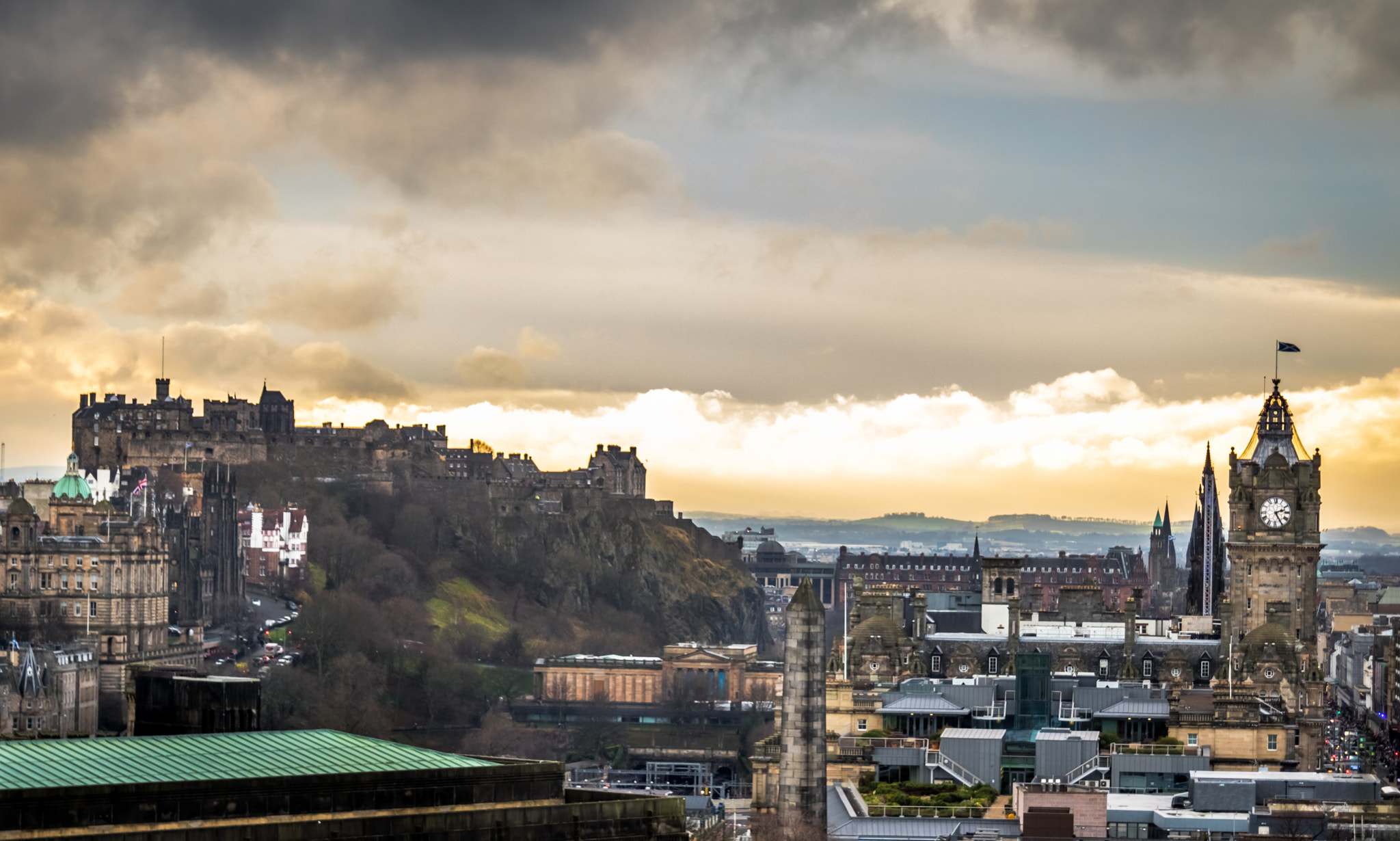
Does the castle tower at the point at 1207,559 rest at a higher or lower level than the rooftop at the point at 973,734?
higher

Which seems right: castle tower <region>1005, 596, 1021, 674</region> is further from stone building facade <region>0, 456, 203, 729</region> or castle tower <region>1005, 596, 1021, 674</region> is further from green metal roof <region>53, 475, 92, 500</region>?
green metal roof <region>53, 475, 92, 500</region>

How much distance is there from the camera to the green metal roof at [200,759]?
4488 cm

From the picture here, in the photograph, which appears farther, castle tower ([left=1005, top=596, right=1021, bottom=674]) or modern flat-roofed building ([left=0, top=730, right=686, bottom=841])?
castle tower ([left=1005, top=596, right=1021, bottom=674])

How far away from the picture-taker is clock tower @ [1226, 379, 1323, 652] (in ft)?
412

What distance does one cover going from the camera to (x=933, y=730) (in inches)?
3971

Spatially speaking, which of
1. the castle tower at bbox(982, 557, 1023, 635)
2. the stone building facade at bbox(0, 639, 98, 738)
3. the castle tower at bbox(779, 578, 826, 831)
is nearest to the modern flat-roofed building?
the castle tower at bbox(779, 578, 826, 831)

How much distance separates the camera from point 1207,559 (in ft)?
543

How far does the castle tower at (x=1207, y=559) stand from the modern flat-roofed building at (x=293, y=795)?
10433 cm

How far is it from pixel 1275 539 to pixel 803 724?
5543cm

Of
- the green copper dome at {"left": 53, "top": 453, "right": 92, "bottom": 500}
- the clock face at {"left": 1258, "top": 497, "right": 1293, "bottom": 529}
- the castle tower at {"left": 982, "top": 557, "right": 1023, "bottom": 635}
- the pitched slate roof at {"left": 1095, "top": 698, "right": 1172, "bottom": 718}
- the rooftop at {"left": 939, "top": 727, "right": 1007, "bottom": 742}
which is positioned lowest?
the rooftop at {"left": 939, "top": 727, "right": 1007, "bottom": 742}

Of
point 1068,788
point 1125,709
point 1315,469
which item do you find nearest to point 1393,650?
point 1315,469

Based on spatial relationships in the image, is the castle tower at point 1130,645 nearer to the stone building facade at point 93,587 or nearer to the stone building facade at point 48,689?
the stone building facade at point 48,689

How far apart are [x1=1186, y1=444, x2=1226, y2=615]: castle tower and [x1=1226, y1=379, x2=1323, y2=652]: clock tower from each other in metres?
23.4

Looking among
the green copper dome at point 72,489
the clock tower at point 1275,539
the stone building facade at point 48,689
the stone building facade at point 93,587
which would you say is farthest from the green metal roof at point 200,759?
the green copper dome at point 72,489
